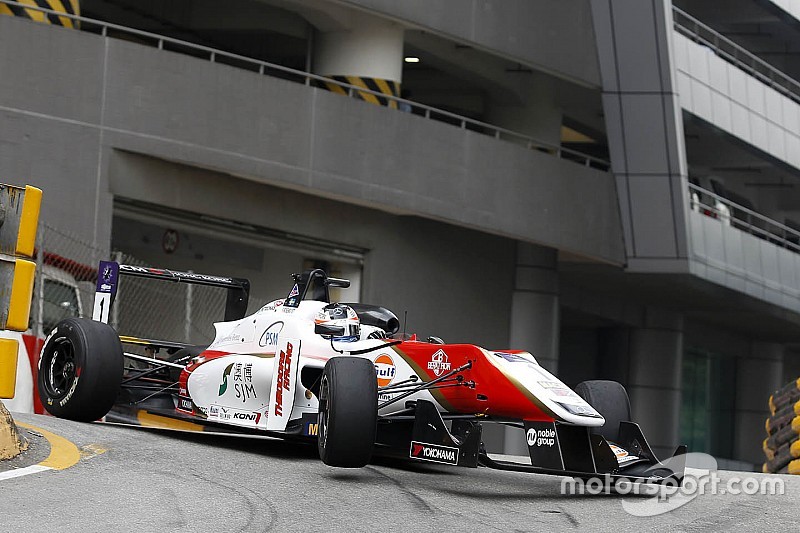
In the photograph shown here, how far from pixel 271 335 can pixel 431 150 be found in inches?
449

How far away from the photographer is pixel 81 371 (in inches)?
419

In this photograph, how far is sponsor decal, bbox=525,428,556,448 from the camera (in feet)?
28.4

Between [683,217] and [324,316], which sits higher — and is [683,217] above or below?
above

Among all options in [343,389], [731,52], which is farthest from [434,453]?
[731,52]

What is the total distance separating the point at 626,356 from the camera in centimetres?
3180

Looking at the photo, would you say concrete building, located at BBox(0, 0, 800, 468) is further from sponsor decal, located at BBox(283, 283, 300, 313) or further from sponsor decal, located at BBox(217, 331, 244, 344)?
sponsor decal, located at BBox(283, 283, 300, 313)

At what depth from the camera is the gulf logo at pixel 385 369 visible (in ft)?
32.2

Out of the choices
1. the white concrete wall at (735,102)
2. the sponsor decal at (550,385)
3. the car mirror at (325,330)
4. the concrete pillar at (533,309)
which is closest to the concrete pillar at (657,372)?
the white concrete wall at (735,102)

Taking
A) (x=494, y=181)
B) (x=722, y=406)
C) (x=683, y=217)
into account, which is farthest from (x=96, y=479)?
(x=722, y=406)

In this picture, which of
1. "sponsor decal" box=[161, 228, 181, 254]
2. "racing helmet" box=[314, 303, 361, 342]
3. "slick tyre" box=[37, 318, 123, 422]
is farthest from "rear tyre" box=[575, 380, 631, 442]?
"sponsor decal" box=[161, 228, 181, 254]

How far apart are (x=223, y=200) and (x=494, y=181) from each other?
5.00 meters

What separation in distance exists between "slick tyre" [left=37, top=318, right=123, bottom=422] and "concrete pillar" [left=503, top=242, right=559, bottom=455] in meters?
14.5

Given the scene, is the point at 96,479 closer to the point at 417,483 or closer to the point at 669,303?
the point at 417,483

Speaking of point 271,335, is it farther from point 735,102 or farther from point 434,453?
point 735,102
